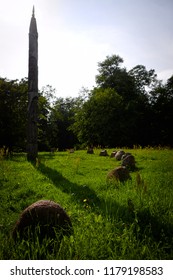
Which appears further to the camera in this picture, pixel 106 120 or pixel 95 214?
pixel 106 120

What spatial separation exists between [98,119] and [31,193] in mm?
31100

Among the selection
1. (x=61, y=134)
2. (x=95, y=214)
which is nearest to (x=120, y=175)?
(x=95, y=214)

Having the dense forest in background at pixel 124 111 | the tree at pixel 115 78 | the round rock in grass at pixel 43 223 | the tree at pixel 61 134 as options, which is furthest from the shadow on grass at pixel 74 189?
the tree at pixel 61 134

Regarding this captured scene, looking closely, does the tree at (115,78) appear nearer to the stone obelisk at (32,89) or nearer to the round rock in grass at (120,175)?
the stone obelisk at (32,89)

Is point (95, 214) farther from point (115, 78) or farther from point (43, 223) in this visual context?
point (115, 78)

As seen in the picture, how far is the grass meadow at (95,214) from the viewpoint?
309cm

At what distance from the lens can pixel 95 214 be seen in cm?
461

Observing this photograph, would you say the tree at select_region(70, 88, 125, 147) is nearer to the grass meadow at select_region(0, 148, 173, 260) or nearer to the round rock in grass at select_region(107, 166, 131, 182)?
the grass meadow at select_region(0, 148, 173, 260)

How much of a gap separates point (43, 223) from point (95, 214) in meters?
1.35

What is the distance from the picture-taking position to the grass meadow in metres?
3.09

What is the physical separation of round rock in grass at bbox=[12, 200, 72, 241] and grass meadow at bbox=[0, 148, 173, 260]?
126mm

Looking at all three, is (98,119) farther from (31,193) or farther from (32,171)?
(31,193)

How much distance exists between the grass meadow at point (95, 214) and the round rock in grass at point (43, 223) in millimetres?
126

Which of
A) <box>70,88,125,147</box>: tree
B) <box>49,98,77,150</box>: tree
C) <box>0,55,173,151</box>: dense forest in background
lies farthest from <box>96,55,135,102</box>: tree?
<box>49,98,77,150</box>: tree
